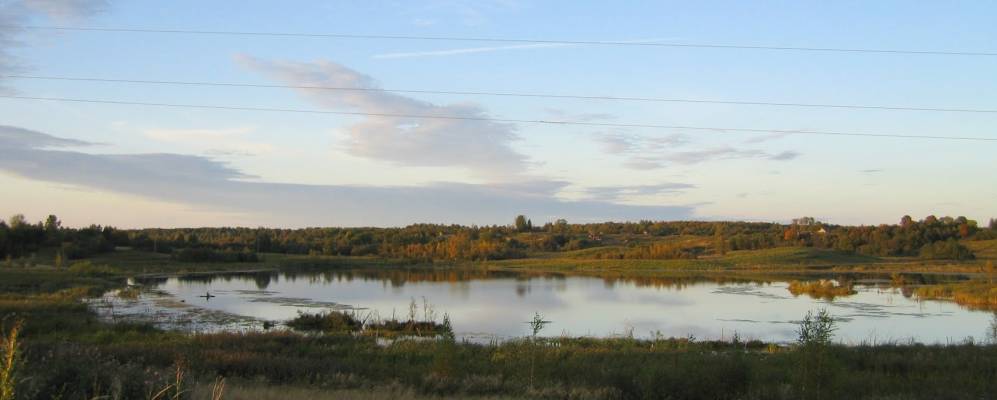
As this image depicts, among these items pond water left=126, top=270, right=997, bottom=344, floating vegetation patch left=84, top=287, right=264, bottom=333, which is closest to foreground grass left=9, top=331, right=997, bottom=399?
floating vegetation patch left=84, top=287, right=264, bottom=333

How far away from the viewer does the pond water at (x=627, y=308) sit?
2683 cm

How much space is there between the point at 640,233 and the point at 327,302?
5452 inches

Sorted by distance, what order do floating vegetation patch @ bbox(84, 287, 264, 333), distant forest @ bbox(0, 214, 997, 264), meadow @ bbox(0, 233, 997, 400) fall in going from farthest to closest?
distant forest @ bbox(0, 214, 997, 264) < floating vegetation patch @ bbox(84, 287, 264, 333) < meadow @ bbox(0, 233, 997, 400)

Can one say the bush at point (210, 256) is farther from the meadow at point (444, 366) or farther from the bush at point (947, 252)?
the bush at point (947, 252)

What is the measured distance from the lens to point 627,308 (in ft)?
121

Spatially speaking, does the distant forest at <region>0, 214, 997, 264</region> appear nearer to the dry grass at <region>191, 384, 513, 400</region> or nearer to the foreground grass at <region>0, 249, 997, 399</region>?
the foreground grass at <region>0, 249, 997, 399</region>

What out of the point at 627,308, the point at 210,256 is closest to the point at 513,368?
the point at 627,308

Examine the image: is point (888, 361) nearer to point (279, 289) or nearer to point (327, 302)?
point (327, 302)

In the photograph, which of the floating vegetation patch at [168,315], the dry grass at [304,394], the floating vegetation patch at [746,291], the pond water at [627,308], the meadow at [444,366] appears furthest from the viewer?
the floating vegetation patch at [746,291]

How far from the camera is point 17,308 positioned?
25016 mm

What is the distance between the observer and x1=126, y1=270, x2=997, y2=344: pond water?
88.0ft

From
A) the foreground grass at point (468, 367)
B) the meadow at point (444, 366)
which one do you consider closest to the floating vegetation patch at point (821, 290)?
the meadow at point (444, 366)

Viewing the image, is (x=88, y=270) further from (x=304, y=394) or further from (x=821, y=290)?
(x=304, y=394)

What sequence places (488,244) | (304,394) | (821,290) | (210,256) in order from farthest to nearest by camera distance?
1. (488,244)
2. (210,256)
3. (821,290)
4. (304,394)
